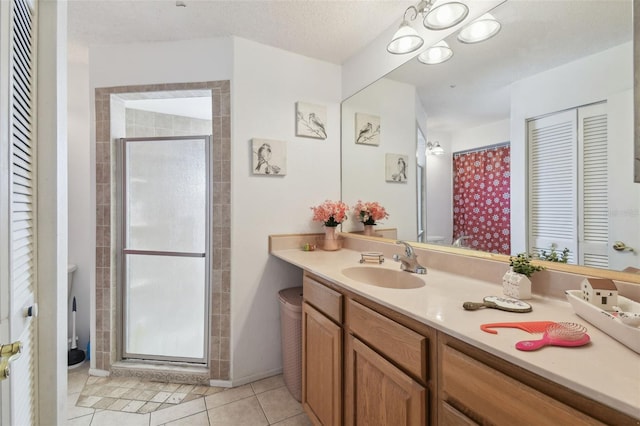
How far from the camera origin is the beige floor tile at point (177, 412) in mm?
1650

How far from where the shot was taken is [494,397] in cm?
67

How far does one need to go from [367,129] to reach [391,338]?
1624 millimetres

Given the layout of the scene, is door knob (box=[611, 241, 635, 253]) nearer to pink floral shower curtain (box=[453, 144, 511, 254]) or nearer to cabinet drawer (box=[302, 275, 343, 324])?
pink floral shower curtain (box=[453, 144, 511, 254])

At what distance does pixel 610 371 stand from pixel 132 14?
8.47 ft

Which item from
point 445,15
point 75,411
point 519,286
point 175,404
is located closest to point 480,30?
point 445,15

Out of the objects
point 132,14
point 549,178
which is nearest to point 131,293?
point 132,14

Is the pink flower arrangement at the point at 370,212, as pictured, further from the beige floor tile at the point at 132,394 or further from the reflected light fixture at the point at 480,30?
the beige floor tile at the point at 132,394

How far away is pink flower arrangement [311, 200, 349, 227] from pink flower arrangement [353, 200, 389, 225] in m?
0.13

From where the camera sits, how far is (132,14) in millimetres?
1731

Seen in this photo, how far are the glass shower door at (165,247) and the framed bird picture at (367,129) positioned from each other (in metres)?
1.20

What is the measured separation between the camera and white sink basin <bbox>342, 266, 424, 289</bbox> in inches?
58.0

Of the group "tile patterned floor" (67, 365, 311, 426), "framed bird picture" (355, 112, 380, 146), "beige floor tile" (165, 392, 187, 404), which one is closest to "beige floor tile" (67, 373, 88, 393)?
"tile patterned floor" (67, 365, 311, 426)

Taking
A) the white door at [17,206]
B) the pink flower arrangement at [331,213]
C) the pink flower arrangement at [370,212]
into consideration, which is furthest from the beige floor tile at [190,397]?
the pink flower arrangement at [370,212]

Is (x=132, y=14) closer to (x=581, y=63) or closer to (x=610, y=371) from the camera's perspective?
(x=581, y=63)
